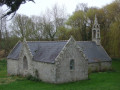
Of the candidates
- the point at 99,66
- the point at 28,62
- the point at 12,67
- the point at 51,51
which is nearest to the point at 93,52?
the point at 99,66

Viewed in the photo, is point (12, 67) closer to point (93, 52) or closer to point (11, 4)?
point (93, 52)

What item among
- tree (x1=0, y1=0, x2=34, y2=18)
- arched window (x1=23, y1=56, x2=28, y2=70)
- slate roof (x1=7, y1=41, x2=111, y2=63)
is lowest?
arched window (x1=23, y1=56, x2=28, y2=70)

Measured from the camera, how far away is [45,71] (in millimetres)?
24984

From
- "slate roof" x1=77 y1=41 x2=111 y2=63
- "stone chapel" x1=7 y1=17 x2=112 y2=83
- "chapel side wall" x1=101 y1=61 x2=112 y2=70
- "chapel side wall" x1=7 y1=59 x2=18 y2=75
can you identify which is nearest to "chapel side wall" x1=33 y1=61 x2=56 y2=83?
"stone chapel" x1=7 y1=17 x2=112 y2=83

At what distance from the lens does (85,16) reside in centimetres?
5338

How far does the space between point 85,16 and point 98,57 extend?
19.8 metres

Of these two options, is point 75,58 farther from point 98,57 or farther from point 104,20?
point 104,20

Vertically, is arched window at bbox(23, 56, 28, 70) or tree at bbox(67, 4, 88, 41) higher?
tree at bbox(67, 4, 88, 41)

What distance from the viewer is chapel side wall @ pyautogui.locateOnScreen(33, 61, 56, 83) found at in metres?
23.9

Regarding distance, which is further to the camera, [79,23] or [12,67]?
[79,23]

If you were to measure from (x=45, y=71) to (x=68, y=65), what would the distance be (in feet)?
9.10

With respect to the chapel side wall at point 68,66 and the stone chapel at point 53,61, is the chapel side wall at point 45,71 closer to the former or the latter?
the stone chapel at point 53,61

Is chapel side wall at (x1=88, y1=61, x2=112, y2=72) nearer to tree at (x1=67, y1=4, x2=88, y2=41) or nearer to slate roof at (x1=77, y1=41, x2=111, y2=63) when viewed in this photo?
slate roof at (x1=77, y1=41, x2=111, y2=63)

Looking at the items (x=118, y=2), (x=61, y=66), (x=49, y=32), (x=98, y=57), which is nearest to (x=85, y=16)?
(x=49, y=32)
